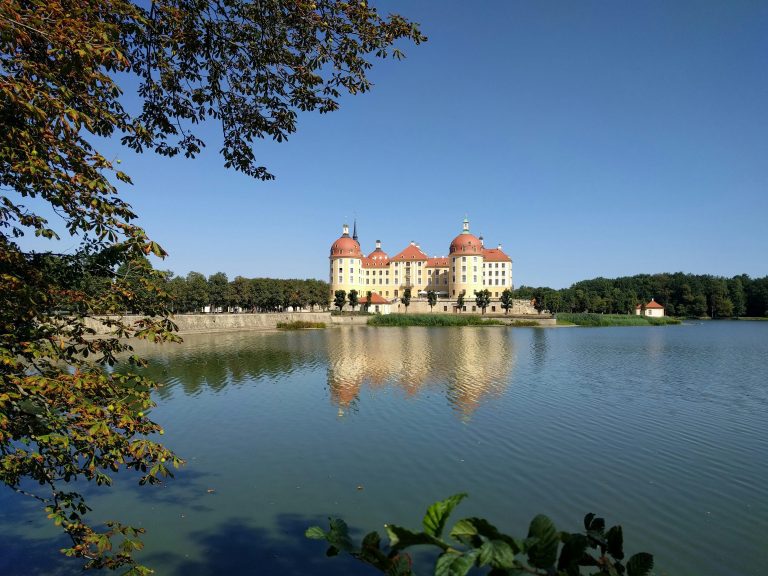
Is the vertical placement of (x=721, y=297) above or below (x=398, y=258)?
below

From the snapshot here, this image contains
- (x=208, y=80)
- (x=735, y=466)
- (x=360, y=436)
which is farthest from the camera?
(x=360, y=436)

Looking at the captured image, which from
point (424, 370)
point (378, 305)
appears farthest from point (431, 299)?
point (424, 370)

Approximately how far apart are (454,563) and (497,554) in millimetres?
170

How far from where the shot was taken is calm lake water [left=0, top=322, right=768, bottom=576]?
734 cm

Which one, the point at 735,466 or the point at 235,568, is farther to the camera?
the point at 735,466

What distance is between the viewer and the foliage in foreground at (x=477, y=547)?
1.67 m

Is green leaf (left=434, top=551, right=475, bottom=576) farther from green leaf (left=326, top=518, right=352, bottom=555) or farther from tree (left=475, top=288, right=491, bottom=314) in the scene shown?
tree (left=475, top=288, right=491, bottom=314)

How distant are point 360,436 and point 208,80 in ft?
32.0

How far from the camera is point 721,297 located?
342ft

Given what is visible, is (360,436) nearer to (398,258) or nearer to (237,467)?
(237,467)

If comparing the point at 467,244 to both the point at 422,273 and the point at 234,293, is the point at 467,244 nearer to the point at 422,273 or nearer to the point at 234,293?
the point at 422,273

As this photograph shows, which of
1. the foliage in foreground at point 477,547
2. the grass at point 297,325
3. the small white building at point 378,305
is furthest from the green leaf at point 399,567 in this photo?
the small white building at point 378,305

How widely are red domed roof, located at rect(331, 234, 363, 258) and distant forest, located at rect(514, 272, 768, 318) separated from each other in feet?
125

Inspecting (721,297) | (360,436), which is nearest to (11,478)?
(360,436)
